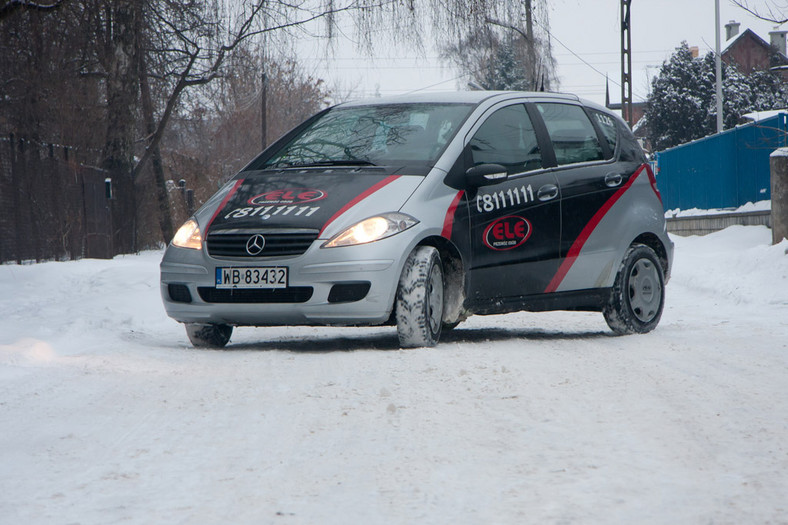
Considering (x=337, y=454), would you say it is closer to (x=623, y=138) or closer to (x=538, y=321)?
(x=623, y=138)

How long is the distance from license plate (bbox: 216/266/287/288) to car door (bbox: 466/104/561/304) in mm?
1344

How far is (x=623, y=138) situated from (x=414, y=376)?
154 inches

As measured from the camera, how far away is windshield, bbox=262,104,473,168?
284 inches

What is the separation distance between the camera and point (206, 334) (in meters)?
7.35

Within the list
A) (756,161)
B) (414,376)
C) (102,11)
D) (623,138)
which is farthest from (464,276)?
(756,161)

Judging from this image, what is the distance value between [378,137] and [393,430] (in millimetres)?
3550

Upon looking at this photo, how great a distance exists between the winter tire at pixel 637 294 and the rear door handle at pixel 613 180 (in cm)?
52

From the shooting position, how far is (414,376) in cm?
552

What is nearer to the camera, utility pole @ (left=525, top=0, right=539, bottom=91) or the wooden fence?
utility pole @ (left=525, top=0, right=539, bottom=91)

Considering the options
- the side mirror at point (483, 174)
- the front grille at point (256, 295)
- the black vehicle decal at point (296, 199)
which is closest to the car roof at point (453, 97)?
the side mirror at point (483, 174)

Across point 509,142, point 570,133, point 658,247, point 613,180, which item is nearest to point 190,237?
point 509,142

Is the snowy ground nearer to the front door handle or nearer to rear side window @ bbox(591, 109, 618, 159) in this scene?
the front door handle

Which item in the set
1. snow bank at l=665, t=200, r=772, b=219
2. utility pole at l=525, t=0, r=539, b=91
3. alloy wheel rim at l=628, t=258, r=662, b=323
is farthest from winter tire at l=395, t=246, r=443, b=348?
snow bank at l=665, t=200, r=772, b=219

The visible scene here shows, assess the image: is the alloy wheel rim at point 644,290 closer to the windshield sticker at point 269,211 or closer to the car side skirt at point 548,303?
the car side skirt at point 548,303
